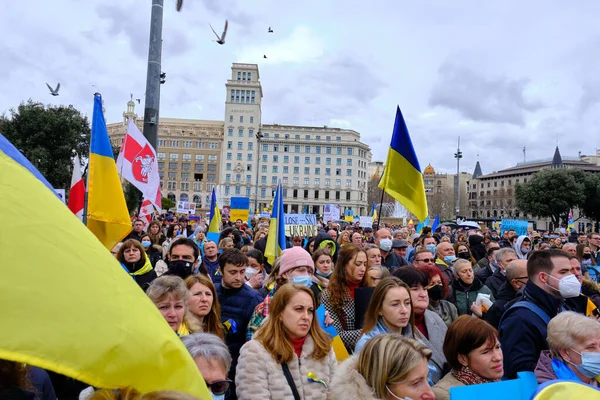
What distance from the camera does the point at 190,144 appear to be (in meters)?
101

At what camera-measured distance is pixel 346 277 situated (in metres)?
4.51

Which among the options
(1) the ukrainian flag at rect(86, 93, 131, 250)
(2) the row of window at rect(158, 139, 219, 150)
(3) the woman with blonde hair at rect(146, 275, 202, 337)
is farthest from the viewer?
(2) the row of window at rect(158, 139, 219, 150)

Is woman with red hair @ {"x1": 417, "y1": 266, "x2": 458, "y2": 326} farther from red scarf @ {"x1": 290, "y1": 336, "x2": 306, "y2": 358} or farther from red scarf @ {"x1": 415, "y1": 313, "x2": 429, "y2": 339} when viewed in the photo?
red scarf @ {"x1": 290, "y1": 336, "x2": 306, "y2": 358}

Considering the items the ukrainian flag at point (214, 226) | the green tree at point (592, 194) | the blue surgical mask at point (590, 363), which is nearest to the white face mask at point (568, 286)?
the blue surgical mask at point (590, 363)

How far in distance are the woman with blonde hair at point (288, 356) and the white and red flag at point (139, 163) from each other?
15.5 ft

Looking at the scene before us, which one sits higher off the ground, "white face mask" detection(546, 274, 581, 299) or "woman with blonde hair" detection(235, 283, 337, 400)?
"white face mask" detection(546, 274, 581, 299)

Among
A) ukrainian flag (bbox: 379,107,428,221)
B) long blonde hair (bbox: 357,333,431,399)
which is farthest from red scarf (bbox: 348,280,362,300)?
ukrainian flag (bbox: 379,107,428,221)

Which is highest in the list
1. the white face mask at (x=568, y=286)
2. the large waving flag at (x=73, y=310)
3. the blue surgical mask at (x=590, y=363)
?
the large waving flag at (x=73, y=310)

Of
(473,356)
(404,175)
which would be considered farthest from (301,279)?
(404,175)

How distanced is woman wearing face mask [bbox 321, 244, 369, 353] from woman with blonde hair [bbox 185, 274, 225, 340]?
1029 mm

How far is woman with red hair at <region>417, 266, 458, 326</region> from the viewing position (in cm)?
432

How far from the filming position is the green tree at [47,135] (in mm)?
23703

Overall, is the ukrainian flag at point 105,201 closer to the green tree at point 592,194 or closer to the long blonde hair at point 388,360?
the long blonde hair at point 388,360


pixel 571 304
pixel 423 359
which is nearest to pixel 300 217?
pixel 571 304
